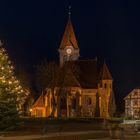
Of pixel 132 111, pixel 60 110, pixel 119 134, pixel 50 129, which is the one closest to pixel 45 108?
pixel 60 110

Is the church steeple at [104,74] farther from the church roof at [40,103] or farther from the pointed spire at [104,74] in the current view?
the church roof at [40,103]

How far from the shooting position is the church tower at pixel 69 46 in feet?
344

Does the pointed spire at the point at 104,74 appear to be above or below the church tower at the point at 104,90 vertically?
above

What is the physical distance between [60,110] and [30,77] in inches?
726

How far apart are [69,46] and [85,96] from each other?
15.5 metres

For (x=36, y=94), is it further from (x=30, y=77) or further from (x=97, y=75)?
(x=97, y=75)

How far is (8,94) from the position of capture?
37781 millimetres

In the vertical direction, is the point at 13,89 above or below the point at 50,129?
above

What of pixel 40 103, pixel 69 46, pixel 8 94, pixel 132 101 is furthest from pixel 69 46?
pixel 8 94

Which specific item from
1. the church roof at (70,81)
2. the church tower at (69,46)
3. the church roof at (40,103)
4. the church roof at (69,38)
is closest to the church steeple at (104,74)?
the church roof at (70,81)

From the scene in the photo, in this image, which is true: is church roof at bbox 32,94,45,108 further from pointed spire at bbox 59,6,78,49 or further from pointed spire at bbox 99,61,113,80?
pointed spire at bbox 59,6,78,49

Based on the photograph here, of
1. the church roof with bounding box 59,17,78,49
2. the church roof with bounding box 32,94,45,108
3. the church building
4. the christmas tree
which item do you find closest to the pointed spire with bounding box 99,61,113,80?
the church building

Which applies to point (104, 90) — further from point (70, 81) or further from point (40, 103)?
point (40, 103)

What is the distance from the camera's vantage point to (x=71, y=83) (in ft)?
292
